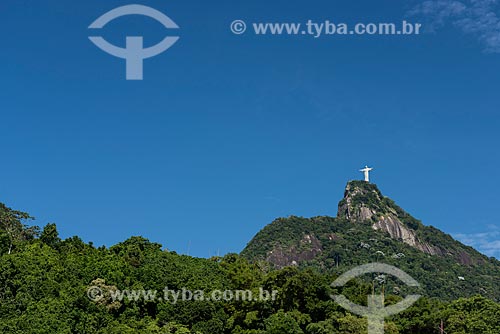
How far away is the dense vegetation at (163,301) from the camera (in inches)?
1141

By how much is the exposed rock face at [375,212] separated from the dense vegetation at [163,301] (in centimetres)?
8063

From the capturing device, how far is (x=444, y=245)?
116750 millimetres

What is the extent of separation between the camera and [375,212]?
12225 cm

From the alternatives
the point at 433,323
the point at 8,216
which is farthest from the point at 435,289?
the point at 8,216

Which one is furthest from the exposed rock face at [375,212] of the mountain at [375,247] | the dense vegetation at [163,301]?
the dense vegetation at [163,301]

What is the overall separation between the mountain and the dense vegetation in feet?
163

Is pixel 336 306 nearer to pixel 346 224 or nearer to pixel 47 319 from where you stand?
pixel 47 319
